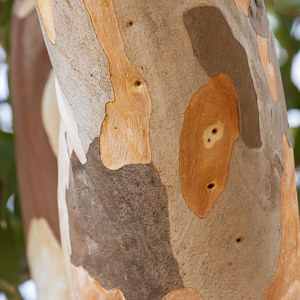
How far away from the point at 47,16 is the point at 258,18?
0.16 m

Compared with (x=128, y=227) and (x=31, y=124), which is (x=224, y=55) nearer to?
(x=128, y=227)

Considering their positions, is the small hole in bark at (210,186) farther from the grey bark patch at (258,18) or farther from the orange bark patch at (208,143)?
the grey bark patch at (258,18)

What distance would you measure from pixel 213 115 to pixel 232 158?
0.11 ft

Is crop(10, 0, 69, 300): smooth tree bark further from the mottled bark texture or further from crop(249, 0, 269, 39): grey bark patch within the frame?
crop(249, 0, 269, 39): grey bark patch

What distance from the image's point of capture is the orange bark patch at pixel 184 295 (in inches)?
14.2

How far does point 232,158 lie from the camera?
1.16ft

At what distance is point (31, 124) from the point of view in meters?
0.69

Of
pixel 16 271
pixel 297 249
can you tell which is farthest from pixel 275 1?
pixel 297 249

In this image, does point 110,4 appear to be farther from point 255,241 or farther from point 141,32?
point 255,241

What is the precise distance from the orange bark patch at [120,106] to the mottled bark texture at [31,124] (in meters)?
0.31

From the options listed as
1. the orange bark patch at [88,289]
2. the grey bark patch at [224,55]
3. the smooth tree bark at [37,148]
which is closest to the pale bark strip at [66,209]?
the orange bark patch at [88,289]

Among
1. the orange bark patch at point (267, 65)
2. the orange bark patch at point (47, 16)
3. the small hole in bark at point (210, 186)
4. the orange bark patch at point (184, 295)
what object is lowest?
the orange bark patch at point (184, 295)

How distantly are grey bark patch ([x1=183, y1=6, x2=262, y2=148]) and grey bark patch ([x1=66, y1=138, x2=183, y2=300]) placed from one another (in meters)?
0.08

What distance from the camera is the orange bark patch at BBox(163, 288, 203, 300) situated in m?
0.36
